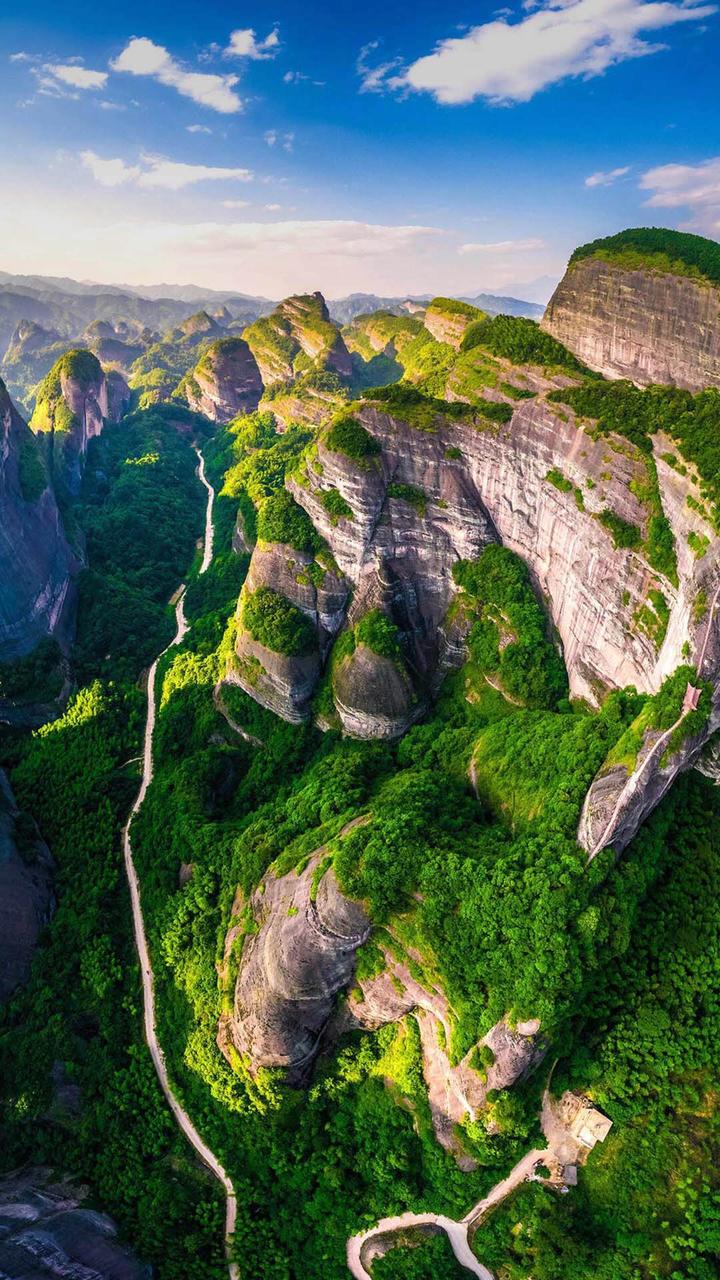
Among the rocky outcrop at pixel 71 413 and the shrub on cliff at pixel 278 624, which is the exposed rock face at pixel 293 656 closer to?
the shrub on cliff at pixel 278 624

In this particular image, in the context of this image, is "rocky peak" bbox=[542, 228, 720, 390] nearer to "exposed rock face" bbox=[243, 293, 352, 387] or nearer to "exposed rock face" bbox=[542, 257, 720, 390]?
"exposed rock face" bbox=[542, 257, 720, 390]

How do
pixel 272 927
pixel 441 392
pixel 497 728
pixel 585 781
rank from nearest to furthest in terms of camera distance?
pixel 585 781
pixel 272 927
pixel 497 728
pixel 441 392

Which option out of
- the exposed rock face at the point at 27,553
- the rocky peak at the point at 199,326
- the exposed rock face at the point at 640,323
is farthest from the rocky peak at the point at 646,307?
the rocky peak at the point at 199,326

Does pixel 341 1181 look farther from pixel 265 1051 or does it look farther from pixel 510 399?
pixel 510 399

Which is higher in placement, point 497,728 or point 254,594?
point 254,594

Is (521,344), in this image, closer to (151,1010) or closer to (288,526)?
(288,526)

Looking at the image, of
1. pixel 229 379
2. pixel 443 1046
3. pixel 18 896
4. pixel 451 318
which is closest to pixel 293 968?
pixel 443 1046

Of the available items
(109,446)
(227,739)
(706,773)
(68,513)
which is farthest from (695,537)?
(109,446)
